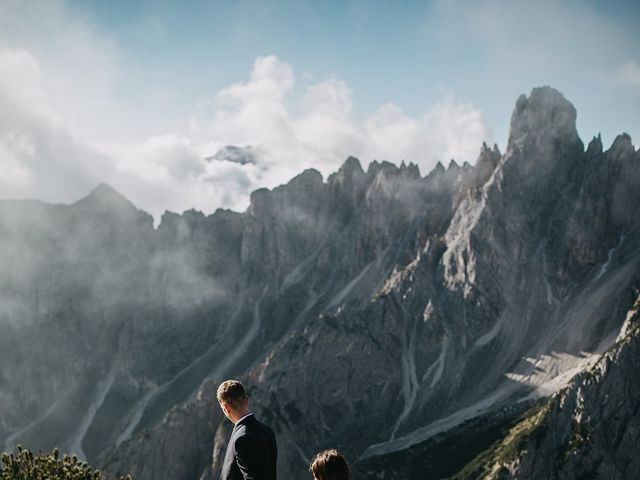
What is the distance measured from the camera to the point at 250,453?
11.2 m

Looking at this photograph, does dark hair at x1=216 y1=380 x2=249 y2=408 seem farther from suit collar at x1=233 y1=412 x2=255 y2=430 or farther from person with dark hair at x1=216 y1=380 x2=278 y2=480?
suit collar at x1=233 y1=412 x2=255 y2=430

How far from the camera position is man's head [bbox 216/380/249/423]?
11.8 metres

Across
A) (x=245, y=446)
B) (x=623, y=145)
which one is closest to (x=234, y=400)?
(x=245, y=446)

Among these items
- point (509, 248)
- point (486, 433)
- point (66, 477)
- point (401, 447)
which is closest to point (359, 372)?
point (401, 447)

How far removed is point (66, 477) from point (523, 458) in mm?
110948

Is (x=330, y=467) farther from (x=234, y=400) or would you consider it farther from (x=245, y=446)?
(x=234, y=400)

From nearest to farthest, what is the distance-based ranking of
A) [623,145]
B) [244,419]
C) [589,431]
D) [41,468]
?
1. [244,419]
2. [41,468]
3. [589,431]
4. [623,145]

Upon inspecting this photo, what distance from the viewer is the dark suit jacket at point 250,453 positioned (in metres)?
11.2

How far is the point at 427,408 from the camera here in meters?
170

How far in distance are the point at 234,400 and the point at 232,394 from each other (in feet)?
0.38

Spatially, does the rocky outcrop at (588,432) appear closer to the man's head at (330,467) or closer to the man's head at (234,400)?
the man's head at (234,400)

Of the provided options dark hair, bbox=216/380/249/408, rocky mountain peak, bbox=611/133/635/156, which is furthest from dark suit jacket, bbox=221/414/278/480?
rocky mountain peak, bbox=611/133/635/156

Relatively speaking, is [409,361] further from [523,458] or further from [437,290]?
[523,458]

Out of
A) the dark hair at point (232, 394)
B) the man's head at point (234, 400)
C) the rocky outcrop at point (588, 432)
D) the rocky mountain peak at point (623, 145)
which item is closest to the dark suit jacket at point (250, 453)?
the man's head at point (234, 400)
